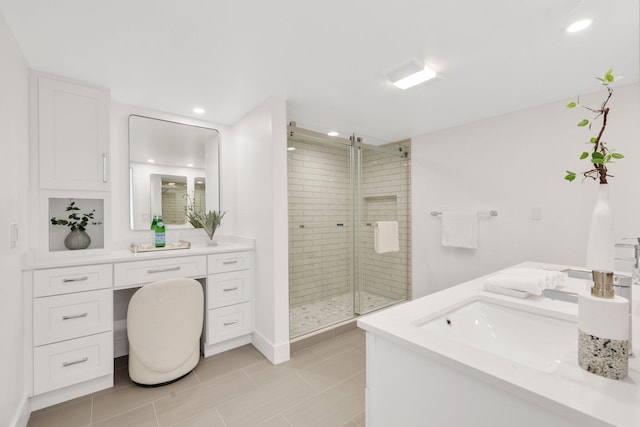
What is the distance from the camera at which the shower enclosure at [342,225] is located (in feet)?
9.31

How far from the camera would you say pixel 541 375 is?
27.9 inches

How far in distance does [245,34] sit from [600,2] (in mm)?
1757

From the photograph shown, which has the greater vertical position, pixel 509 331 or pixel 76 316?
pixel 509 331

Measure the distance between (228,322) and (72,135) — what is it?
1.89 metres

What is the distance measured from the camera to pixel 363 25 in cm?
150

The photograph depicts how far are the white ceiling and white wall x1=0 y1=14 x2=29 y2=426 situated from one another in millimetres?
210

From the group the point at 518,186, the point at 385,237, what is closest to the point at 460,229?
the point at 518,186

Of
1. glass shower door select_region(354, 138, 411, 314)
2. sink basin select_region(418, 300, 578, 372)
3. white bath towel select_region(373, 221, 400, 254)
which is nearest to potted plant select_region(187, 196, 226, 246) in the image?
glass shower door select_region(354, 138, 411, 314)

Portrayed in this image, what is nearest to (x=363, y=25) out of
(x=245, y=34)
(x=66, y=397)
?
(x=245, y=34)

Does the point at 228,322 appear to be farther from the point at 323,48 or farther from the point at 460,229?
the point at 460,229

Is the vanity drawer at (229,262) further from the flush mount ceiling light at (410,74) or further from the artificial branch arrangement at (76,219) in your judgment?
the flush mount ceiling light at (410,74)

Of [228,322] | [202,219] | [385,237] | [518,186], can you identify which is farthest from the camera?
[385,237]

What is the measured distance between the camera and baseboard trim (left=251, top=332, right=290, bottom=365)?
2.32m

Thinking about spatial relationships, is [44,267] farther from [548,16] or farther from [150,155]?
[548,16]
